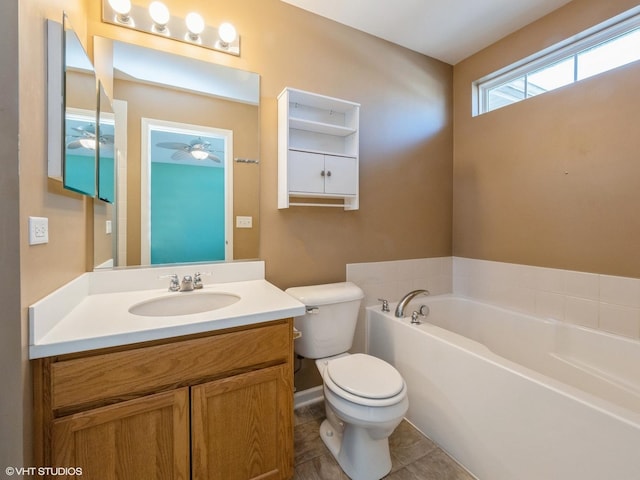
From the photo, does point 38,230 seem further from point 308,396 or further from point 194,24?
point 308,396

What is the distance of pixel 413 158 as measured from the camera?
7.84 feet

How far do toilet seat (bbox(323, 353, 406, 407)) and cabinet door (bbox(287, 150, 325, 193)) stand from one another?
1.02 meters

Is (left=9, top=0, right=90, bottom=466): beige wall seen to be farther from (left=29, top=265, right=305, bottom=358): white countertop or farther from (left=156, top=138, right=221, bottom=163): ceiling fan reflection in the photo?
(left=156, top=138, right=221, bottom=163): ceiling fan reflection

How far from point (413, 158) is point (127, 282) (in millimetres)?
2165

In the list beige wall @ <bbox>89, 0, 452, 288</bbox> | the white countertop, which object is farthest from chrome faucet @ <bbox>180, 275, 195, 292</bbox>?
beige wall @ <bbox>89, 0, 452, 288</bbox>

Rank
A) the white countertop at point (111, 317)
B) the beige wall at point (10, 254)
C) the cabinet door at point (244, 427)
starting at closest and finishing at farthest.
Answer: the beige wall at point (10, 254), the white countertop at point (111, 317), the cabinet door at point (244, 427)

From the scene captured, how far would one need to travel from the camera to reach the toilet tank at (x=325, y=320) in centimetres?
169

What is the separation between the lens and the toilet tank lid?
1664mm

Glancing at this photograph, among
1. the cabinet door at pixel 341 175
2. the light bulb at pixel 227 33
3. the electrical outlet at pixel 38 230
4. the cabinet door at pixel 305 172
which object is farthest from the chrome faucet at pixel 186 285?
the light bulb at pixel 227 33

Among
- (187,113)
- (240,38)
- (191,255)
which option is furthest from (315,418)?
(240,38)

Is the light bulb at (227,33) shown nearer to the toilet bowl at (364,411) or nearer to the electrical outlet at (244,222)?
the electrical outlet at (244,222)

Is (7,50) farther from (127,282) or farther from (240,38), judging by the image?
(240,38)

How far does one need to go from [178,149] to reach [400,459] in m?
2.03

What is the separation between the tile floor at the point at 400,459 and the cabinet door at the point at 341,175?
4.81 ft
